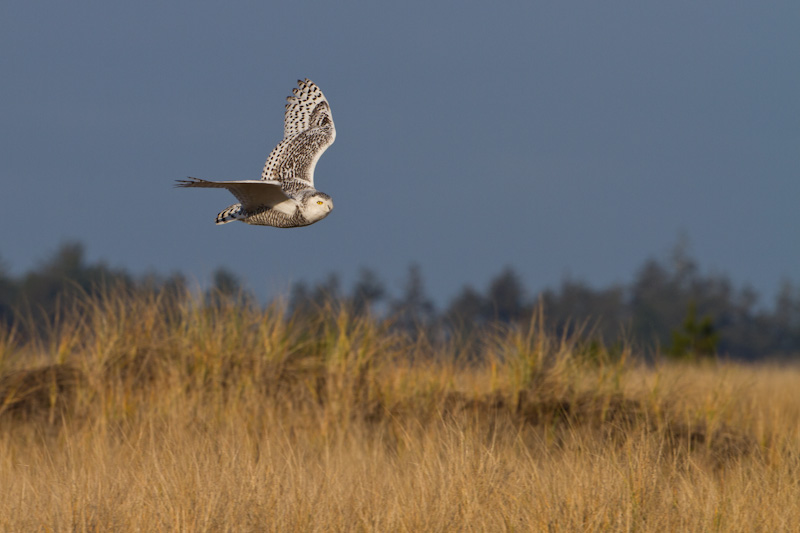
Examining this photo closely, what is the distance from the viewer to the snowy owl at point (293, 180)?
4.65 metres

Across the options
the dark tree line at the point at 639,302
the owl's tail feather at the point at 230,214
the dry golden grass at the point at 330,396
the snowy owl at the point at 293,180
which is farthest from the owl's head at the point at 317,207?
the dark tree line at the point at 639,302

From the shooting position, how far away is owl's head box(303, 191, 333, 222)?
461cm

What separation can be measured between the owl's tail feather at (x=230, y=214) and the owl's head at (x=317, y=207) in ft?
1.42

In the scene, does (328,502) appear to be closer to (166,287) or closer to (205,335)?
(205,335)

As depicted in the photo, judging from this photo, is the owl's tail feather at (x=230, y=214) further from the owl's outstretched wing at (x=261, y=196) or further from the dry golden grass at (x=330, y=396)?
the dry golden grass at (x=330, y=396)

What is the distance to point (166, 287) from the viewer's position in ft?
32.7

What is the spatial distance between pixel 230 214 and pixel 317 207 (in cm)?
61

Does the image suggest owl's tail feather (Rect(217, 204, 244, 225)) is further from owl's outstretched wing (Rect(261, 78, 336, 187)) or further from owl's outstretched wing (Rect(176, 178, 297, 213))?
owl's outstretched wing (Rect(261, 78, 336, 187))

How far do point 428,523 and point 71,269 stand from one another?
55833 mm

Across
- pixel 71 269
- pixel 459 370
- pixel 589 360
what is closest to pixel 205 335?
pixel 459 370

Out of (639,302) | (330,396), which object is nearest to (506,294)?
(639,302)

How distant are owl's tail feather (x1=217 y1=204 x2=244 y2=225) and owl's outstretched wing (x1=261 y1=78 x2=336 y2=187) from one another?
548 millimetres

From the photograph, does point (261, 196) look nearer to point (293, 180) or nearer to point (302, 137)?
point (293, 180)

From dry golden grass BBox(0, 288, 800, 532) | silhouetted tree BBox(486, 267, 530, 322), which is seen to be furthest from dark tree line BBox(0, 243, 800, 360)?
dry golden grass BBox(0, 288, 800, 532)
